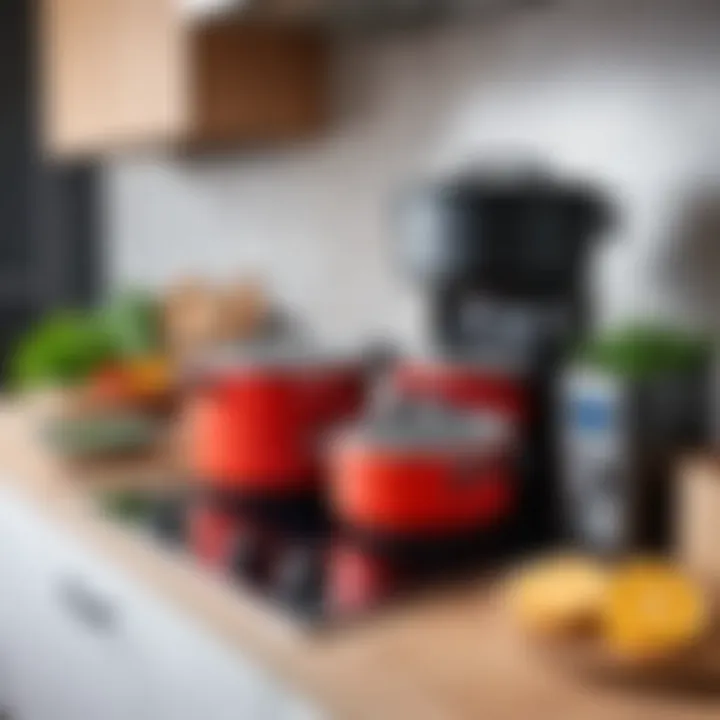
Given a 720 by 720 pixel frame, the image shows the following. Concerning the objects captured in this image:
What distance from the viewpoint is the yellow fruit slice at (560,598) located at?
0.90m

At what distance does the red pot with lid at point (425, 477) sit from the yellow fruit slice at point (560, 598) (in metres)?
0.09

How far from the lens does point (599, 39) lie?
1380 millimetres

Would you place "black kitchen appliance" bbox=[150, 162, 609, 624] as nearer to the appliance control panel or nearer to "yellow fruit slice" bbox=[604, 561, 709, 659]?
the appliance control panel

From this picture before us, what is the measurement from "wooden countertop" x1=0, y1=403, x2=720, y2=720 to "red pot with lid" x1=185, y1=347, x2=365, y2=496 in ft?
0.54

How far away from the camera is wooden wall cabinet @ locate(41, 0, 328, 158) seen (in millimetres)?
1762

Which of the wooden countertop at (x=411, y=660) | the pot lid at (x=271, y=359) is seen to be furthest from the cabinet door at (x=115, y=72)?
the wooden countertop at (x=411, y=660)

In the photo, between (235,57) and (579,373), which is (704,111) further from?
(235,57)

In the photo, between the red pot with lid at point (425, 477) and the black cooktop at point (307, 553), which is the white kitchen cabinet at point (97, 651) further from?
the red pot with lid at point (425, 477)

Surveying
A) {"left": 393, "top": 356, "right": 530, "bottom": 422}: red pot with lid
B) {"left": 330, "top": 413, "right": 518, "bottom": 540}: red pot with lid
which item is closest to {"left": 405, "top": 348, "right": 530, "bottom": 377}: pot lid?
{"left": 393, "top": 356, "right": 530, "bottom": 422}: red pot with lid

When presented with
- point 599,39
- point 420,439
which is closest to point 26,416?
point 420,439

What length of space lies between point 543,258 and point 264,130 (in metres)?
0.85

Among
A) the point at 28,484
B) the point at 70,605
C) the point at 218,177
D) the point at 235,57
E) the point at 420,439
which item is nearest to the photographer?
the point at 420,439

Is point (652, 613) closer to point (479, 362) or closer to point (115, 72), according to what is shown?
point (479, 362)

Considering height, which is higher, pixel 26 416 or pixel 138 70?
pixel 138 70
